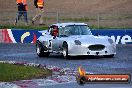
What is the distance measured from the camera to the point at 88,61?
18.1 m

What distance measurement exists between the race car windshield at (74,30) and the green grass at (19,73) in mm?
6079

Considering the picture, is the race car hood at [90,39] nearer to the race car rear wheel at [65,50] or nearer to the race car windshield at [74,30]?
the race car rear wheel at [65,50]

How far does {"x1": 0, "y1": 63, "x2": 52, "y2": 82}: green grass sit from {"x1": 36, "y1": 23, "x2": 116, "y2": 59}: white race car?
502 centimetres

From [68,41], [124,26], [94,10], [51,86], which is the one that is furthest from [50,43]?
[94,10]

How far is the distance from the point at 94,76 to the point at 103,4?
1860 inches

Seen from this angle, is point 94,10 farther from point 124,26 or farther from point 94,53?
point 94,53

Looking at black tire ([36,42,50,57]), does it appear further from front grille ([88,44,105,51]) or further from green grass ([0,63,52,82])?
green grass ([0,63,52,82])

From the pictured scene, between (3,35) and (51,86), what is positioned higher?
(51,86)

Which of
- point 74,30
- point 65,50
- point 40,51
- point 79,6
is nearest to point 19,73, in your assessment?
point 65,50

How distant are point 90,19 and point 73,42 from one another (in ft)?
44.6

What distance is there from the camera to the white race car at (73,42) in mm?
18891

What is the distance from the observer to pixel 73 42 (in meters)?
18.9

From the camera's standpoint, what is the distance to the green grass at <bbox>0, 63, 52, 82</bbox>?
11.8 metres

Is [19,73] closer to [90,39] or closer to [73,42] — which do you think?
[73,42]
